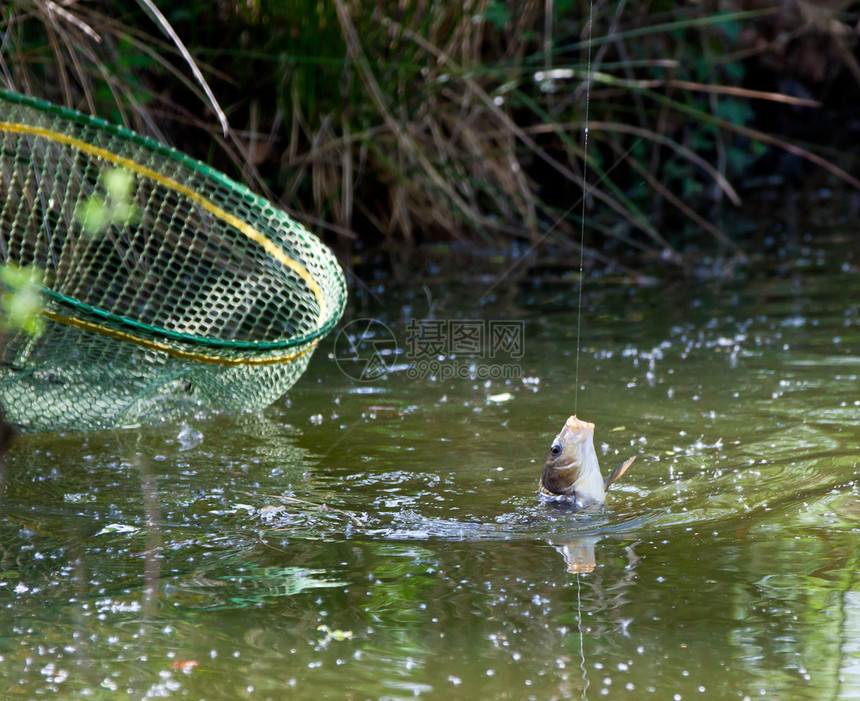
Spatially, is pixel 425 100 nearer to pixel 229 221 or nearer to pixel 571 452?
pixel 229 221

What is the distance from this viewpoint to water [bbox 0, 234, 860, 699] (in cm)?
257

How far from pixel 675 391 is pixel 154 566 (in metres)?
2.56

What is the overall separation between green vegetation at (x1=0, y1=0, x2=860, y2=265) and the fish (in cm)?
334

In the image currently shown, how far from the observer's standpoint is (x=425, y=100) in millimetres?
7852

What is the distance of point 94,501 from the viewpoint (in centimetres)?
367

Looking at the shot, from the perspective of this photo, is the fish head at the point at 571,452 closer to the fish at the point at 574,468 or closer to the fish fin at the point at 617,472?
the fish at the point at 574,468

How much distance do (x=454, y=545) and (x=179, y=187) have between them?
195 cm

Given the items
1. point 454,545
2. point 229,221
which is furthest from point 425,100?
point 454,545

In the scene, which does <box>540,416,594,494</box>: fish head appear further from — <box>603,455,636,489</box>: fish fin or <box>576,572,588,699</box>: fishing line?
<box>576,572,588,699</box>: fishing line

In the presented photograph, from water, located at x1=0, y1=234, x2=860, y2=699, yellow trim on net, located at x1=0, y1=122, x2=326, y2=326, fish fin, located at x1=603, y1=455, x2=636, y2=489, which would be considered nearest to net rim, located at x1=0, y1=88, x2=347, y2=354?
yellow trim on net, located at x1=0, y1=122, x2=326, y2=326

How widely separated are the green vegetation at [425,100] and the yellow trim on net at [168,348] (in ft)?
8.06

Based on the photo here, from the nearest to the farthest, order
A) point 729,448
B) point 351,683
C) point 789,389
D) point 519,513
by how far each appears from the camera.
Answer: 1. point 351,683
2. point 519,513
3. point 729,448
4. point 789,389

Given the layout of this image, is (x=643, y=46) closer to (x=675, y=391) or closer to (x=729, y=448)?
(x=675, y=391)

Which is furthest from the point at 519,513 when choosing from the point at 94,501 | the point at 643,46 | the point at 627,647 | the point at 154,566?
the point at 643,46
